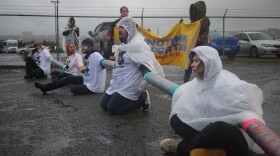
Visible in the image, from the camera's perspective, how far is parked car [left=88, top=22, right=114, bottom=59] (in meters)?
18.2

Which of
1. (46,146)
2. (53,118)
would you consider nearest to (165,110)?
(53,118)

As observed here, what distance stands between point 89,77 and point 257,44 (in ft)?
45.2

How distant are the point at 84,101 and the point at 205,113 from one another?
453 centimetres

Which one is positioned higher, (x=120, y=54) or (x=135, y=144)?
(x=120, y=54)

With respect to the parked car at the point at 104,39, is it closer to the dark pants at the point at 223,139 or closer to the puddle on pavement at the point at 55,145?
the puddle on pavement at the point at 55,145

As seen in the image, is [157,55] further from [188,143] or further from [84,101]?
[188,143]

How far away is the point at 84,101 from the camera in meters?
7.70

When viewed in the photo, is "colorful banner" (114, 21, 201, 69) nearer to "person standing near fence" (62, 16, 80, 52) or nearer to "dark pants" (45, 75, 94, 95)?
"person standing near fence" (62, 16, 80, 52)

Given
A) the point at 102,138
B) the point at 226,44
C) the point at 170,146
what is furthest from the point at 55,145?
the point at 226,44

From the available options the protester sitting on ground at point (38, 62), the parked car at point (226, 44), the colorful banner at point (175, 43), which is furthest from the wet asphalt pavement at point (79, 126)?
the parked car at point (226, 44)

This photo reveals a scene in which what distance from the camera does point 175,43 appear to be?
438 inches

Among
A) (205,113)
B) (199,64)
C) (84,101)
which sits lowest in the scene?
(84,101)

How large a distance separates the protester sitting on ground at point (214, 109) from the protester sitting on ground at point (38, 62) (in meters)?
8.98

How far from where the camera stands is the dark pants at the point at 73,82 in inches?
336
